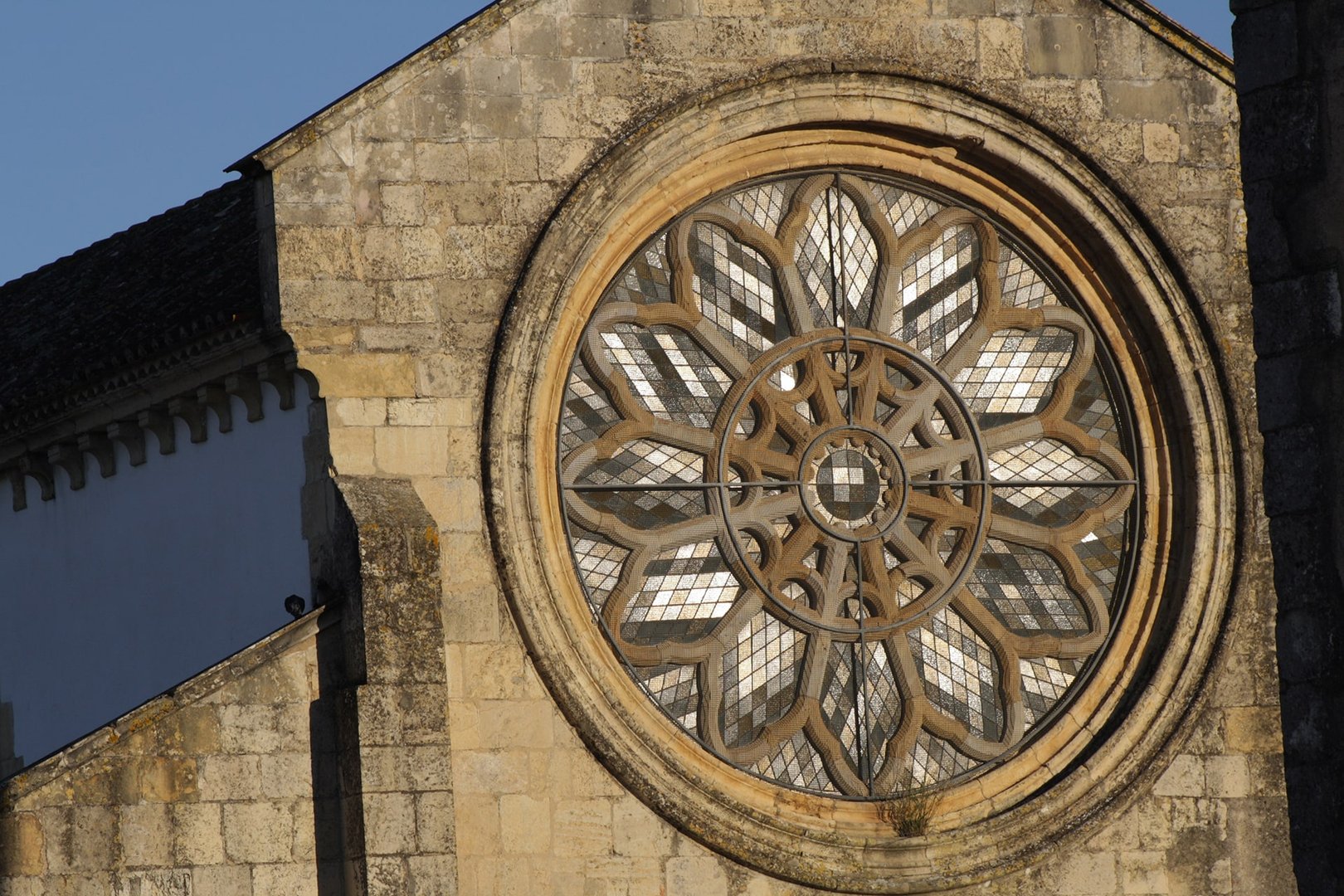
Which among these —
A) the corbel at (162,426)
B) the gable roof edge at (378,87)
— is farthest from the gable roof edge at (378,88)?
the corbel at (162,426)

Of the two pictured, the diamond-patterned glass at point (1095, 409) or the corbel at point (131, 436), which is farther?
the corbel at point (131, 436)

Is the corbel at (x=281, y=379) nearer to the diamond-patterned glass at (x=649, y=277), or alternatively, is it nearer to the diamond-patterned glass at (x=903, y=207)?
the diamond-patterned glass at (x=649, y=277)

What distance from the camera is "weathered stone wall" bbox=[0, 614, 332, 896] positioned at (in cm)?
1227

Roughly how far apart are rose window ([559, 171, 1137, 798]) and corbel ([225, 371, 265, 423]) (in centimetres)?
169

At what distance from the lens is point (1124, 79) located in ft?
48.7

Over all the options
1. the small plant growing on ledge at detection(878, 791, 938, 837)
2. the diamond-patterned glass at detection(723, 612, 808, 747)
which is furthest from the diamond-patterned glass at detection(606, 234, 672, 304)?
the small plant growing on ledge at detection(878, 791, 938, 837)

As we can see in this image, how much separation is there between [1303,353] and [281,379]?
692 centimetres

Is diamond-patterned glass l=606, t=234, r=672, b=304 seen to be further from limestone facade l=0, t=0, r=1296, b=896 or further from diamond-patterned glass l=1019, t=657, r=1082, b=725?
diamond-patterned glass l=1019, t=657, r=1082, b=725

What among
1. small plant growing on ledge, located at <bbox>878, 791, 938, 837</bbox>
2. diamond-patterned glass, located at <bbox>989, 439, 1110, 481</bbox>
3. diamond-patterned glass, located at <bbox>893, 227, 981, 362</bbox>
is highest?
diamond-patterned glass, located at <bbox>893, 227, 981, 362</bbox>

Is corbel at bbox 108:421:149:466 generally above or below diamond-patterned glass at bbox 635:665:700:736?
above

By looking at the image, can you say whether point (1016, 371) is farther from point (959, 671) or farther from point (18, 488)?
point (18, 488)

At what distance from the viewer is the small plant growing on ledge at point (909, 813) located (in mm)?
13953

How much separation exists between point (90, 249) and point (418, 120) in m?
7.12

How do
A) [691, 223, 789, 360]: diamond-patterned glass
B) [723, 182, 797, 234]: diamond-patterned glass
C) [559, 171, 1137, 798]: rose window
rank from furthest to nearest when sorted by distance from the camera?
[723, 182, 797, 234]: diamond-patterned glass, [691, 223, 789, 360]: diamond-patterned glass, [559, 171, 1137, 798]: rose window
